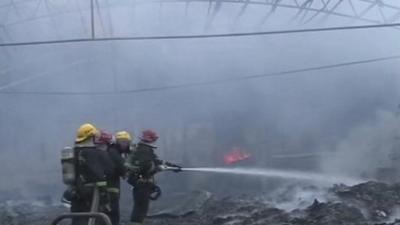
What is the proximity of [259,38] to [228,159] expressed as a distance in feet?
7.97

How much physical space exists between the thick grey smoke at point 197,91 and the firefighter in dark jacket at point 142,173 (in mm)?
5815

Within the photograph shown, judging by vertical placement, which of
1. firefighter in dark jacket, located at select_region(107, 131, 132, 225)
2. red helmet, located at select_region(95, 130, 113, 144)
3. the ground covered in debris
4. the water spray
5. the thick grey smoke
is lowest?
the ground covered in debris

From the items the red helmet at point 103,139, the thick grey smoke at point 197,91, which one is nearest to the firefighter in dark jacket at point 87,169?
the red helmet at point 103,139

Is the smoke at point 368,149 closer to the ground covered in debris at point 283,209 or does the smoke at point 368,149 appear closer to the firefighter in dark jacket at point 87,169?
the ground covered in debris at point 283,209

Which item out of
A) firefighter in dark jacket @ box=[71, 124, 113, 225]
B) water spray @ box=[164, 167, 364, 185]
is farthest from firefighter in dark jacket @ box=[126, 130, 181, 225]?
water spray @ box=[164, 167, 364, 185]

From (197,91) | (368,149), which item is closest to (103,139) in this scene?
(368,149)

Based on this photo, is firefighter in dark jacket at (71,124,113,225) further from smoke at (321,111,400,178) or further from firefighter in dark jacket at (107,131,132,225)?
smoke at (321,111,400,178)

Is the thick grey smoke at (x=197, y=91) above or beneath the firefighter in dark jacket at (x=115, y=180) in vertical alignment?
above

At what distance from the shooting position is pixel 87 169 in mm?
4738

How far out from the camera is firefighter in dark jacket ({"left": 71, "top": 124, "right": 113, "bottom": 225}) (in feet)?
15.5

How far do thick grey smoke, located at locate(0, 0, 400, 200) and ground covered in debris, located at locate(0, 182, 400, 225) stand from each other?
10.7ft

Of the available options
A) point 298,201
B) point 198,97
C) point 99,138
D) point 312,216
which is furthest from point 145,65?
point 99,138

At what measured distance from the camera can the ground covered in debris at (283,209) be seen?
696 centimetres

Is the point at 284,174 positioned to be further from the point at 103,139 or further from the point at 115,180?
the point at 103,139
